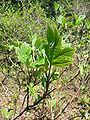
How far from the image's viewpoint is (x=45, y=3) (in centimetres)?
772

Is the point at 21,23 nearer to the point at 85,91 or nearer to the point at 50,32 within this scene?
the point at 85,91

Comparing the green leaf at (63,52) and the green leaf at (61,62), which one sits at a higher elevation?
the green leaf at (63,52)

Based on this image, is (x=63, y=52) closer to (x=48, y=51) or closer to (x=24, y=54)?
(x=48, y=51)

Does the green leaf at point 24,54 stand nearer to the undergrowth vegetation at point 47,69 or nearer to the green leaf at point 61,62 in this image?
the undergrowth vegetation at point 47,69

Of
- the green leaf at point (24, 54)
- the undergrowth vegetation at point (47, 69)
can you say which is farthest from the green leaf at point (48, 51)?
the green leaf at point (24, 54)

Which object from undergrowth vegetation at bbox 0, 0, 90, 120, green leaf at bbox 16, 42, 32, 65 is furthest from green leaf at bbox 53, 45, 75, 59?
green leaf at bbox 16, 42, 32, 65

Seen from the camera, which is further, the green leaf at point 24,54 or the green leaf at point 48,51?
the green leaf at point 24,54

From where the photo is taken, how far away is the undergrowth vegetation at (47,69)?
326 mm

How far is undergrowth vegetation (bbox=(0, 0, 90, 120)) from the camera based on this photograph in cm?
33

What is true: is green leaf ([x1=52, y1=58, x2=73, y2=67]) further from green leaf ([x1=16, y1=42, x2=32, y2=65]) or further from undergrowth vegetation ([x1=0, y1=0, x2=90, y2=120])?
green leaf ([x1=16, y1=42, x2=32, y2=65])

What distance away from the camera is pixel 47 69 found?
33 centimetres

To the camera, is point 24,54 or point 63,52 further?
point 24,54

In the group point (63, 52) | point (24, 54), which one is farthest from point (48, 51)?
point (24, 54)

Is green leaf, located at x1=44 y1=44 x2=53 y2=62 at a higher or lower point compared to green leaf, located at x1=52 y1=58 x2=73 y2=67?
higher
